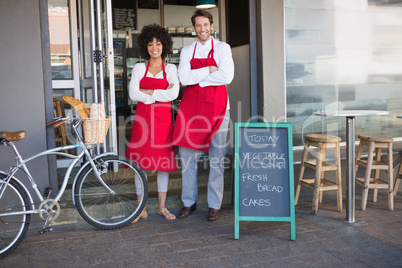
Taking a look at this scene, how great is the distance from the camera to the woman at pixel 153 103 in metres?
4.27

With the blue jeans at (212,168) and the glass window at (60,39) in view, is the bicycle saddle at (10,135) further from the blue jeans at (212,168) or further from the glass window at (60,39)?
the glass window at (60,39)

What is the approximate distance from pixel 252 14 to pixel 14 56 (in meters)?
2.42

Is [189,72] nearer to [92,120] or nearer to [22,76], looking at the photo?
[92,120]

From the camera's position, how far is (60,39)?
227 inches

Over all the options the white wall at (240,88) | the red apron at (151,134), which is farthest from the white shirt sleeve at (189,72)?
the white wall at (240,88)

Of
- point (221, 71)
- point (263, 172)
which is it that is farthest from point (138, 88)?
point (263, 172)

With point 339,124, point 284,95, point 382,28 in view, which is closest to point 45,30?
point 284,95

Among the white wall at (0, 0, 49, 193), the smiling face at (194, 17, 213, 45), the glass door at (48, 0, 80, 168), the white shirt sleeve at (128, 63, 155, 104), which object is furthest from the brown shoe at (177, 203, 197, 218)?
the glass door at (48, 0, 80, 168)

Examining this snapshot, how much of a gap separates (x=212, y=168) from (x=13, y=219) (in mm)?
1807

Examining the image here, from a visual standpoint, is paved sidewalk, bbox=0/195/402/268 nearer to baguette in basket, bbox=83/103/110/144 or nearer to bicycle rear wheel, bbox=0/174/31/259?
bicycle rear wheel, bbox=0/174/31/259

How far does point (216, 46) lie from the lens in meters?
4.33

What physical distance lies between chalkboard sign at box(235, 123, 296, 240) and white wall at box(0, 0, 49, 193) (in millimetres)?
1835

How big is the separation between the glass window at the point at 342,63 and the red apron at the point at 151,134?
159cm

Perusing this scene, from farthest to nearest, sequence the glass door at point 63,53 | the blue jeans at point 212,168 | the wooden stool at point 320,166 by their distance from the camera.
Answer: the glass door at point 63,53, the wooden stool at point 320,166, the blue jeans at point 212,168
